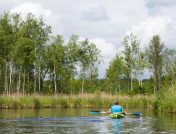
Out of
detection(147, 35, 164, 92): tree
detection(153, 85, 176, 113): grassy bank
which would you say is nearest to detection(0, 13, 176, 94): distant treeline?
detection(147, 35, 164, 92): tree

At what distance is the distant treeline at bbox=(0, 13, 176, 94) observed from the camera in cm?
6075

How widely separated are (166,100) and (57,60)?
3080cm

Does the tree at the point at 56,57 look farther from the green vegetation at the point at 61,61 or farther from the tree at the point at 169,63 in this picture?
the tree at the point at 169,63

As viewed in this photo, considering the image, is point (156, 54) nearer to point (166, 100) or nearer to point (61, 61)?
point (61, 61)

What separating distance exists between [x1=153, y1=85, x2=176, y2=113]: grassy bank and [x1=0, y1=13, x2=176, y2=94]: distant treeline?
17.4 m

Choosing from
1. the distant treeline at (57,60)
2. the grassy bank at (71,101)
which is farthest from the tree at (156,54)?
the grassy bank at (71,101)

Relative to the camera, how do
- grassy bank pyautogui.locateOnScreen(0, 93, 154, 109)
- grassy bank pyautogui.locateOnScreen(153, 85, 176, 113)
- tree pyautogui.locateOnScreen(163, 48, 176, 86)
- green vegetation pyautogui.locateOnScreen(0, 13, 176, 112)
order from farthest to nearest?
1. tree pyautogui.locateOnScreen(163, 48, 176, 86)
2. green vegetation pyautogui.locateOnScreen(0, 13, 176, 112)
3. grassy bank pyautogui.locateOnScreen(0, 93, 154, 109)
4. grassy bank pyautogui.locateOnScreen(153, 85, 176, 113)

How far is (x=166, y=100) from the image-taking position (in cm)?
3728

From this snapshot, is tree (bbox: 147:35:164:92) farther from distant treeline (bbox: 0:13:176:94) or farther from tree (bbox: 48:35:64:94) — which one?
tree (bbox: 48:35:64:94)

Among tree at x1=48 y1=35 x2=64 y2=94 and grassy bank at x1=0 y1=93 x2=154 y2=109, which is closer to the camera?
grassy bank at x1=0 y1=93 x2=154 y2=109

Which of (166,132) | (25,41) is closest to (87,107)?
(25,41)

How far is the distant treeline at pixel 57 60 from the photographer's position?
199 feet

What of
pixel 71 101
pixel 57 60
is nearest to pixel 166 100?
pixel 71 101

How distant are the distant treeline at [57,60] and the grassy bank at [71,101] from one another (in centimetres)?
868
